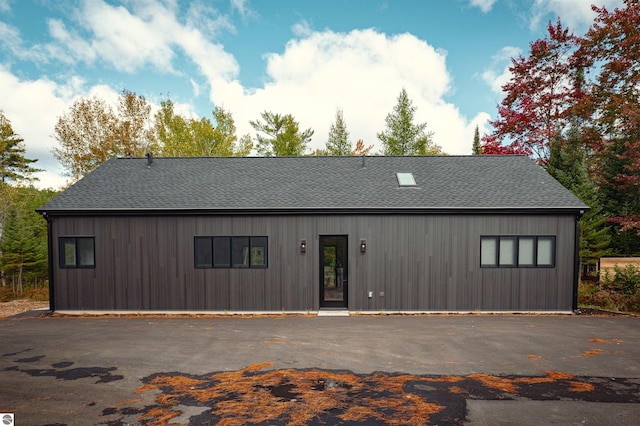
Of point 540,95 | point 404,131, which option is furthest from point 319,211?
point 540,95

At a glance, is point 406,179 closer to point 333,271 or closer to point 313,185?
point 313,185

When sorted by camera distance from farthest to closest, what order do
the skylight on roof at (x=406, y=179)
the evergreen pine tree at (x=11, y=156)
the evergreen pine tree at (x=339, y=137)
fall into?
the evergreen pine tree at (x=339, y=137) < the evergreen pine tree at (x=11, y=156) < the skylight on roof at (x=406, y=179)

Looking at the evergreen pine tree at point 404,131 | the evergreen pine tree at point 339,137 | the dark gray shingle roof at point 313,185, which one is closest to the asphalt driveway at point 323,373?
the dark gray shingle roof at point 313,185

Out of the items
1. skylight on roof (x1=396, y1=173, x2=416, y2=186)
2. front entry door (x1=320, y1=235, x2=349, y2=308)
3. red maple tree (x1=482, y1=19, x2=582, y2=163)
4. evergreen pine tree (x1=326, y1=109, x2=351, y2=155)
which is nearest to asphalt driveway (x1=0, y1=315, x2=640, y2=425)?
front entry door (x1=320, y1=235, x2=349, y2=308)

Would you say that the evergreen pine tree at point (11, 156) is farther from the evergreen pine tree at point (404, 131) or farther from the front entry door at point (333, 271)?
the evergreen pine tree at point (404, 131)

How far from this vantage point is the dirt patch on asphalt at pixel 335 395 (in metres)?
3.93

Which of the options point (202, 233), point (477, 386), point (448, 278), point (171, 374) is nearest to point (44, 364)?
point (171, 374)

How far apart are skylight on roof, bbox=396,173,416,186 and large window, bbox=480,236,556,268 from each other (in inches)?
110

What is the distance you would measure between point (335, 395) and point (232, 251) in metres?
6.78

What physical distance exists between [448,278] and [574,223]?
4095 millimetres

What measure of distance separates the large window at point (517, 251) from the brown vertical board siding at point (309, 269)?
16 cm

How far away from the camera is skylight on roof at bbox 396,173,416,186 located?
1152cm

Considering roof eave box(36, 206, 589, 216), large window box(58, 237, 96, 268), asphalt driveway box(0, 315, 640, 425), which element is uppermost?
roof eave box(36, 206, 589, 216)

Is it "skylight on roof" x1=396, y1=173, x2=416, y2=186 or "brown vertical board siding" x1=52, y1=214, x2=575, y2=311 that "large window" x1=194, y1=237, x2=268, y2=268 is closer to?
"brown vertical board siding" x1=52, y1=214, x2=575, y2=311
